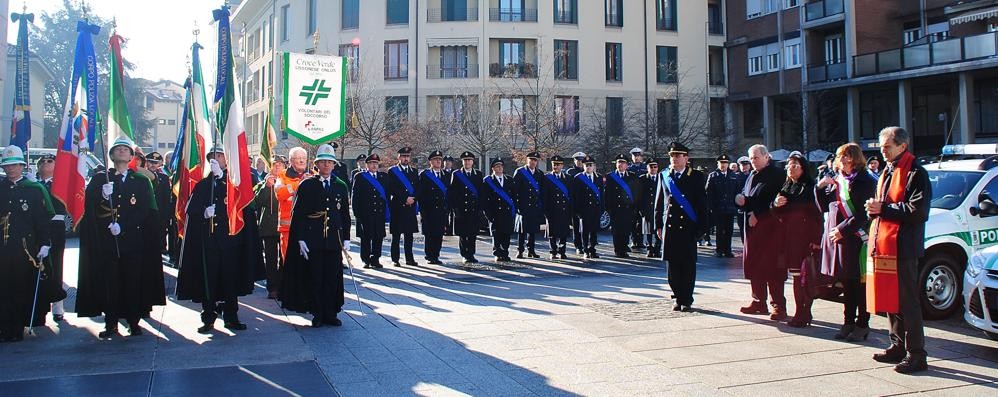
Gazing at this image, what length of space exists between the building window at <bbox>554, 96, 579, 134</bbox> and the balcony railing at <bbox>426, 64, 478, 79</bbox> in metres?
4.91

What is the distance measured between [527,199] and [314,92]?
14.6ft

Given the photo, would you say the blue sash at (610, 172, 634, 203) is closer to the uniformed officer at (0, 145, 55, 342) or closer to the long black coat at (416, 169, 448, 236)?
the long black coat at (416, 169, 448, 236)

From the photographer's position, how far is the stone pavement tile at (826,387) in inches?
220

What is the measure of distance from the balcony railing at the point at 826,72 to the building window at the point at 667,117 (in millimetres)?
6729

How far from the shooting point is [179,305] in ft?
31.5

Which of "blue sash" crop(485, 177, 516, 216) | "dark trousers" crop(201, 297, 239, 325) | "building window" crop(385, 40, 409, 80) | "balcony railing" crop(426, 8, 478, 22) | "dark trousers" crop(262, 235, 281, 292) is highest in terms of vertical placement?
"balcony railing" crop(426, 8, 478, 22)

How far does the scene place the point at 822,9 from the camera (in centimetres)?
3741

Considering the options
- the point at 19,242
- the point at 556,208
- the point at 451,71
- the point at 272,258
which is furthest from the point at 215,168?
the point at 451,71

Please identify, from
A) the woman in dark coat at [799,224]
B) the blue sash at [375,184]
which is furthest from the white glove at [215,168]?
the woman in dark coat at [799,224]

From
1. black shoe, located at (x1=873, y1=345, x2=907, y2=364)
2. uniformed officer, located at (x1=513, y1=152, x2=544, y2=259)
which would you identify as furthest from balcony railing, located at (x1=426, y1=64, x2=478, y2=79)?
black shoe, located at (x1=873, y1=345, x2=907, y2=364)

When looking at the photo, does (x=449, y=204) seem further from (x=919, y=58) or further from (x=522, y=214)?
(x=919, y=58)

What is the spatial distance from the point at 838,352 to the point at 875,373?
0.76m

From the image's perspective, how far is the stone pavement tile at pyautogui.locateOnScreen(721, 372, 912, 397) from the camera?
559 centimetres

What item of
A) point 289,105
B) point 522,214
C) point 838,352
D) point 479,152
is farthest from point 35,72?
point 838,352
